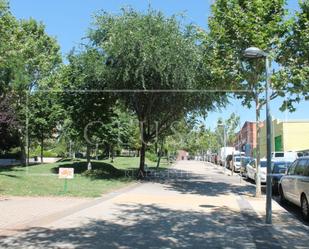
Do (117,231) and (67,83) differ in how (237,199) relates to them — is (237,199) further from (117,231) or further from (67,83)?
(67,83)

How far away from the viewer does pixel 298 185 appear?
14648mm

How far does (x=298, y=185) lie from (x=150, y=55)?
38.7 feet

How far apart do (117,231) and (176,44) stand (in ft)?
50.9

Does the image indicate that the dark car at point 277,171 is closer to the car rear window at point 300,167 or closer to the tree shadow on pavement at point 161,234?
the car rear window at point 300,167

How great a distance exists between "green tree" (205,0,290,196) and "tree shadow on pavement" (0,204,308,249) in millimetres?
6980

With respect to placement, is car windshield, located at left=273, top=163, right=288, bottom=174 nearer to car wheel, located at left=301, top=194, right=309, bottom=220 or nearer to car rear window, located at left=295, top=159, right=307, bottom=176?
car rear window, located at left=295, top=159, right=307, bottom=176

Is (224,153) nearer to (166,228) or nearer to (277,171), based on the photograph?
(277,171)

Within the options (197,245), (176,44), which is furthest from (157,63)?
(197,245)

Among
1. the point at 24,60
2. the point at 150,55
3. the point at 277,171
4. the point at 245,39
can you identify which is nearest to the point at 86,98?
the point at 150,55

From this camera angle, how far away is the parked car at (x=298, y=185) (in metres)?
13.8

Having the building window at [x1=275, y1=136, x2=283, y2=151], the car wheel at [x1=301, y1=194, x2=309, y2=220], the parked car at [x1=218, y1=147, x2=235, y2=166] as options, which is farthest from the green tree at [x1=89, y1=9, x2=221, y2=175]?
the building window at [x1=275, y1=136, x2=283, y2=151]

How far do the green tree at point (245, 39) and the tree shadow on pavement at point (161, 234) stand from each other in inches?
275

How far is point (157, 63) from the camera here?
80.6 feet

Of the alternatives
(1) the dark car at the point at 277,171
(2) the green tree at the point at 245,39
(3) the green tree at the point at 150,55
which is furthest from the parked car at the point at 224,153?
(2) the green tree at the point at 245,39
